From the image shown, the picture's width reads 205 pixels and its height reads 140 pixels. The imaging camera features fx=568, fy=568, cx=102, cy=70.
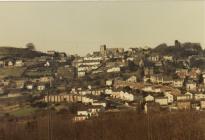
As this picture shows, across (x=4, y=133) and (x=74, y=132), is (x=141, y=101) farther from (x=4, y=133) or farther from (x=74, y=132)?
(x=4, y=133)

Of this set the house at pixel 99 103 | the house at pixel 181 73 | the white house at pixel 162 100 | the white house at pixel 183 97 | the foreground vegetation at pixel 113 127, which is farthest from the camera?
the house at pixel 181 73

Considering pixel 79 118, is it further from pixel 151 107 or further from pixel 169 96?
pixel 169 96

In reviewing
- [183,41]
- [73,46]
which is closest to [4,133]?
[73,46]

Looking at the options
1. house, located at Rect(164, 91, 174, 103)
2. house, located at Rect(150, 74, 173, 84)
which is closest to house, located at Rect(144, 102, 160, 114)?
house, located at Rect(164, 91, 174, 103)

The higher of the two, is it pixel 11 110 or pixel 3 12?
pixel 3 12

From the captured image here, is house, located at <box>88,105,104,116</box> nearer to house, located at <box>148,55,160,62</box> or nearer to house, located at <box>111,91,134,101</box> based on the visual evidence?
house, located at <box>111,91,134,101</box>

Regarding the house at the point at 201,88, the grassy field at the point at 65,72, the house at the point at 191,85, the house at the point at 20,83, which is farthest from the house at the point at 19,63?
the house at the point at 201,88

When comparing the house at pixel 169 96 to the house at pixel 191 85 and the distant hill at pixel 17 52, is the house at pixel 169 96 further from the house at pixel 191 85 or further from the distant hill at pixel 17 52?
the distant hill at pixel 17 52
